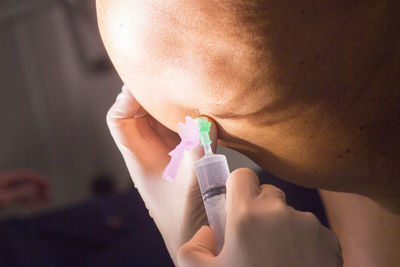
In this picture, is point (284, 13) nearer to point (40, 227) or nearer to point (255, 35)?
point (255, 35)

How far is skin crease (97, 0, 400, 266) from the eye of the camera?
1.96 ft

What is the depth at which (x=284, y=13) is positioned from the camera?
0.57 metres

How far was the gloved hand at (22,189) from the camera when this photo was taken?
1426 millimetres

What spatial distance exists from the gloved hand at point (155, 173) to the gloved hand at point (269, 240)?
0.18 meters

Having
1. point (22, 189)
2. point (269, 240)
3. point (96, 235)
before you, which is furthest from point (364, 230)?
point (22, 189)

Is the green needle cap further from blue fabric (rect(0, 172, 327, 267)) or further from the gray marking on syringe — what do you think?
blue fabric (rect(0, 172, 327, 267))

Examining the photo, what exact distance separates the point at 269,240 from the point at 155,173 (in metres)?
0.40

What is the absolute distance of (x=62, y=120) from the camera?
1.92 meters

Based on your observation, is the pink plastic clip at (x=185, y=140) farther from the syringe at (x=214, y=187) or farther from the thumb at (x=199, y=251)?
the thumb at (x=199, y=251)

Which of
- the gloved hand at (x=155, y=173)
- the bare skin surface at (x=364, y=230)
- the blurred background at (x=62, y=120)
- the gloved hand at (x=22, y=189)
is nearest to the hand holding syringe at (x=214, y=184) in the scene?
the gloved hand at (x=155, y=173)

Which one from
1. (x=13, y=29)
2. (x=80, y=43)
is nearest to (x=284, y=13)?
(x=80, y=43)

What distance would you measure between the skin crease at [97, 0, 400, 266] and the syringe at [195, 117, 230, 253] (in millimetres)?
80

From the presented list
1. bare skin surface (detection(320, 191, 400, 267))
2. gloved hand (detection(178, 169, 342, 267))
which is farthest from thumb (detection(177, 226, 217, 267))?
bare skin surface (detection(320, 191, 400, 267))

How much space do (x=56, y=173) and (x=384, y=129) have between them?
157 centimetres
